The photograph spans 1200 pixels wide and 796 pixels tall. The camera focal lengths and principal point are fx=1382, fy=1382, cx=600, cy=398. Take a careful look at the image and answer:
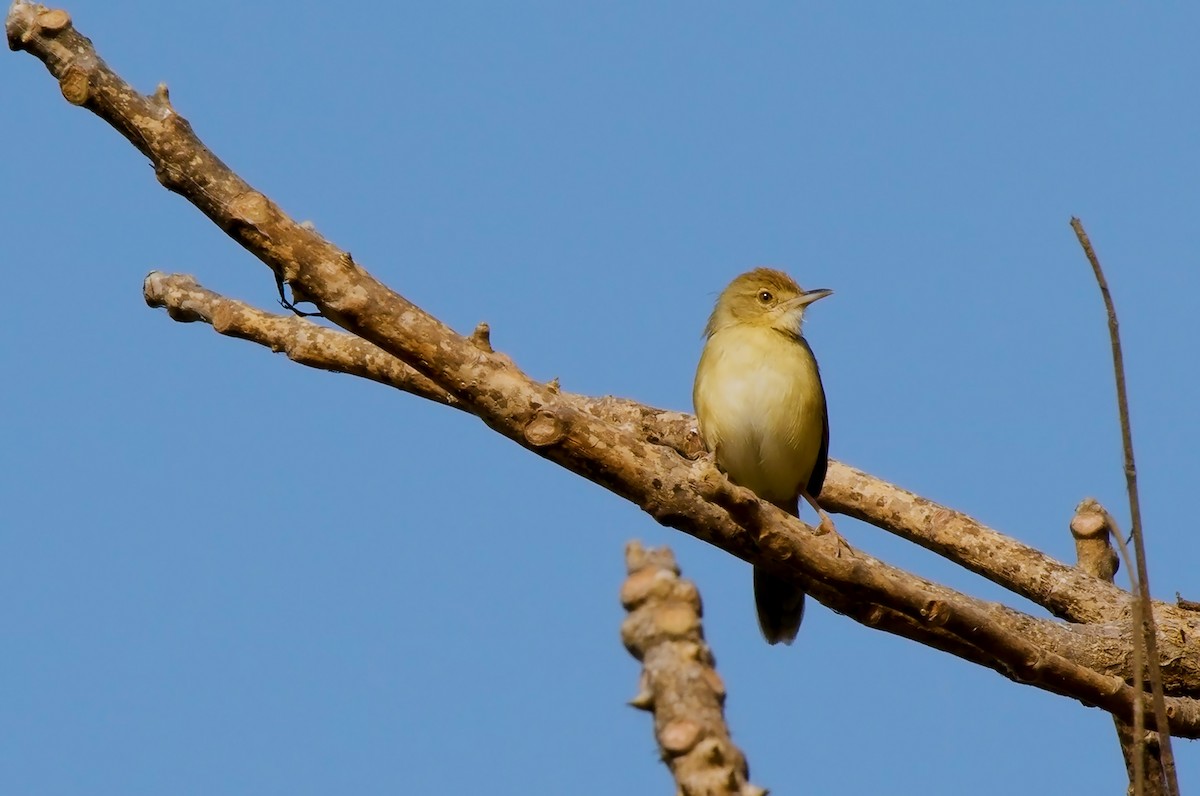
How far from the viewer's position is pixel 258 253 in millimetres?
4723

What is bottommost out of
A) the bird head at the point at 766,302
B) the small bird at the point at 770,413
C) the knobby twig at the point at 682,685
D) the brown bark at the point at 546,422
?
the knobby twig at the point at 682,685

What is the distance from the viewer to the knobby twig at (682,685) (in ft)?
6.22

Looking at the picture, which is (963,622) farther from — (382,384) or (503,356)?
(382,384)

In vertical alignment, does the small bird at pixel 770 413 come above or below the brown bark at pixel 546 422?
above

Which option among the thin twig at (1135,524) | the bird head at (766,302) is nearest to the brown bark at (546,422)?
the thin twig at (1135,524)

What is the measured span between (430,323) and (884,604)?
1.97 meters

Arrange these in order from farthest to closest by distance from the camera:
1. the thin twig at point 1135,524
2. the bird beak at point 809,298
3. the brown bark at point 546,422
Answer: the bird beak at point 809,298
the brown bark at point 546,422
the thin twig at point 1135,524

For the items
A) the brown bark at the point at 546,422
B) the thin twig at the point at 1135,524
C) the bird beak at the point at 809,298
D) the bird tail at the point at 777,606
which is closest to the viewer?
the thin twig at the point at 1135,524

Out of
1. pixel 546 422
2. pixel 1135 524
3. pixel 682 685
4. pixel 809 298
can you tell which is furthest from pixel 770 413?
pixel 682 685

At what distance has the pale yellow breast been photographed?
25.2 ft

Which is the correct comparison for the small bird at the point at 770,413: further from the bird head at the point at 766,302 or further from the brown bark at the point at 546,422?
the brown bark at the point at 546,422

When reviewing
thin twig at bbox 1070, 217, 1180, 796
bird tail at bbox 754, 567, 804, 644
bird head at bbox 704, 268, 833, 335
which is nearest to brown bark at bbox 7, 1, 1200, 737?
thin twig at bbox 1070, 217, 1180, 796

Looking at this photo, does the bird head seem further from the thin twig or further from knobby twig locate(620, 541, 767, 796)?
knobby twig locate(620, 541, 767, 796)

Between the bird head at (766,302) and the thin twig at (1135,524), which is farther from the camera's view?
the bird head at (766,302)
